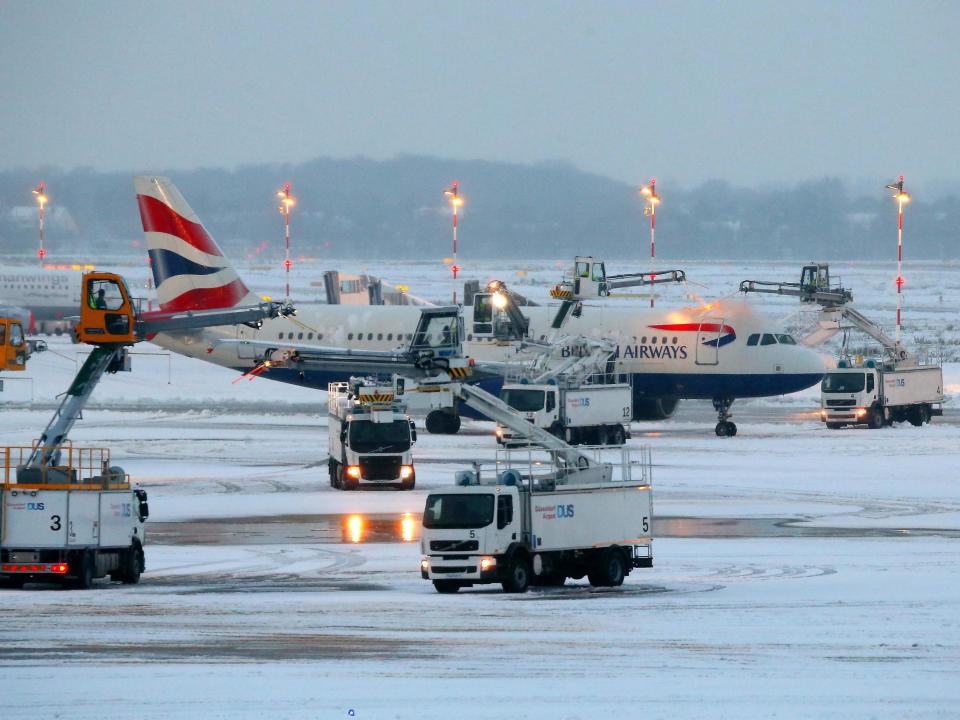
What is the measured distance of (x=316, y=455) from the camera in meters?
55.4

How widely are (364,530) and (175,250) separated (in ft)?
104

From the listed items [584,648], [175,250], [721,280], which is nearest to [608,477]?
[584,648]

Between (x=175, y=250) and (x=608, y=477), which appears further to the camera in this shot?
(x=175, y=250)

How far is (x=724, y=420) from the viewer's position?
6309cm

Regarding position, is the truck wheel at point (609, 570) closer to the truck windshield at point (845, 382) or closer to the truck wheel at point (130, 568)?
the truck wheel at point (130, 568)

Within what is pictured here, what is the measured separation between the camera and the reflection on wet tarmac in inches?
1389

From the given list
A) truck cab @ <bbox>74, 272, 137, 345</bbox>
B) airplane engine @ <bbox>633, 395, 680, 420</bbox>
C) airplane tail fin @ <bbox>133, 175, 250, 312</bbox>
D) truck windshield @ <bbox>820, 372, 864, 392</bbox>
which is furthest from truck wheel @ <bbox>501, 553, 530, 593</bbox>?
truck windshield @ <bbox>820, 372, 864, 392</bbox>

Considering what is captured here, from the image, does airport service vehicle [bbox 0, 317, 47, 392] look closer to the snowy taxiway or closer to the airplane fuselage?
the airplane fuselage

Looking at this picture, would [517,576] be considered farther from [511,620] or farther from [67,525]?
[67,525]

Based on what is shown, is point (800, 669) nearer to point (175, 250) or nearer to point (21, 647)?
point (21, 647)

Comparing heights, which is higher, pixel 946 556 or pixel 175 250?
pixel 175 250

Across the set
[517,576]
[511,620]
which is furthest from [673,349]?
[511,620]

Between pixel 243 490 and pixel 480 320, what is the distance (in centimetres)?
2116

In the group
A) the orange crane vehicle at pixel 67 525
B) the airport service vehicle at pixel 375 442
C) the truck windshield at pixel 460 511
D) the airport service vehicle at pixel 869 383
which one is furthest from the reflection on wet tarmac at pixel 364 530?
the airport service vehicle at pixel 869 383
